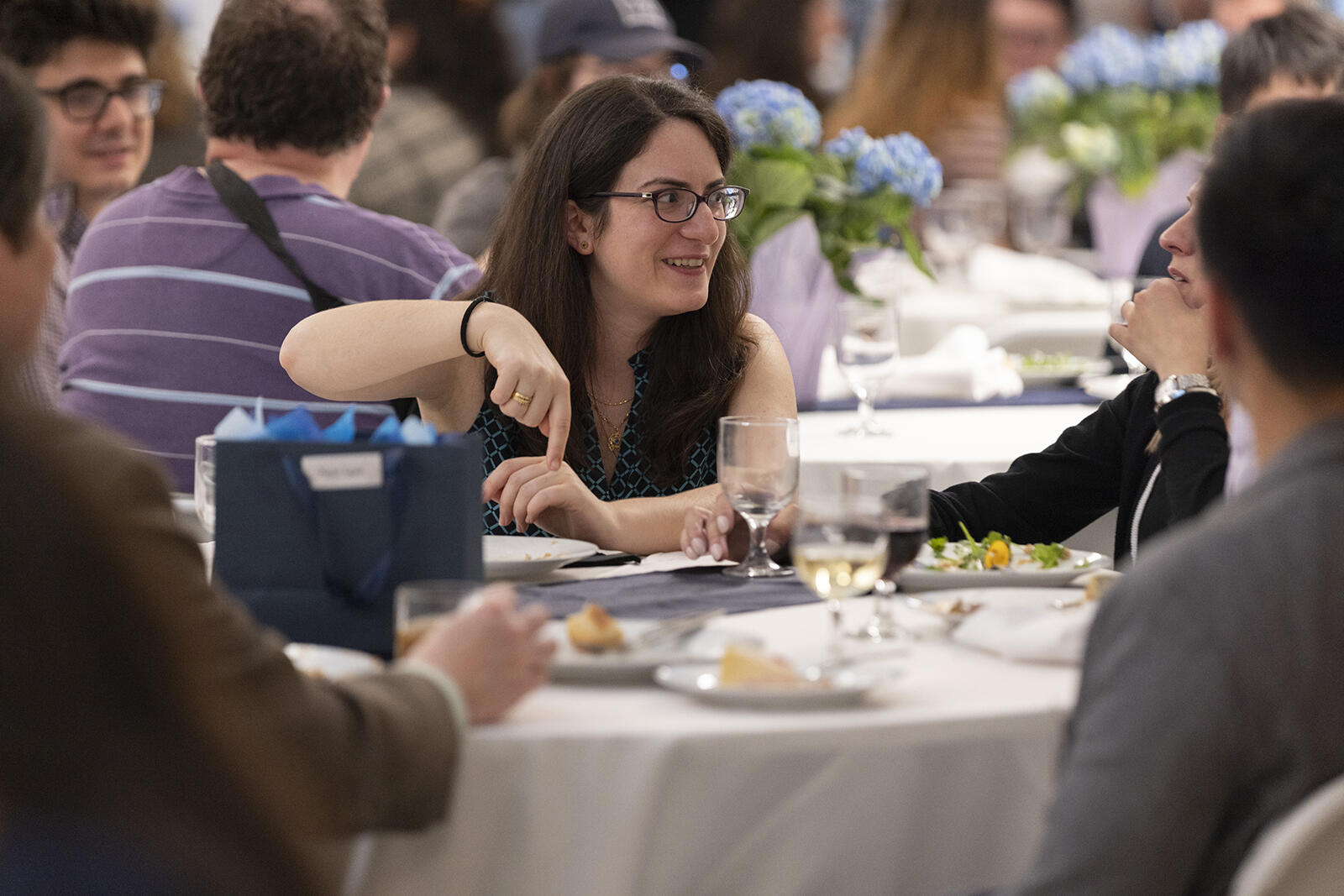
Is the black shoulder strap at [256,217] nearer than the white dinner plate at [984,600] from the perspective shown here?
No

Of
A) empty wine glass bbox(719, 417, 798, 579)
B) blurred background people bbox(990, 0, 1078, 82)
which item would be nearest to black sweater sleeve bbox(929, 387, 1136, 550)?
empty wine glass bbox(719, 417, 798, 579)

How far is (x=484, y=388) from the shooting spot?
236 centimetres

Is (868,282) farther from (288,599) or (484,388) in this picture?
(288,599)

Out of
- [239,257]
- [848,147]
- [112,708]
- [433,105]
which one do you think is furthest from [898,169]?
[433,105]

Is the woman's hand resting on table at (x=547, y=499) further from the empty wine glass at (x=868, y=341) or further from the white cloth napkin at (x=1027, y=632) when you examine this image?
the empty wine glass at (x=868, y=341)

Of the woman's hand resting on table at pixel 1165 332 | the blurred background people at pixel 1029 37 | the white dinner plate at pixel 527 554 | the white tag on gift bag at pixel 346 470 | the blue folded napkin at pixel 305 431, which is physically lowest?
the white dinner plate at pixel 527 554

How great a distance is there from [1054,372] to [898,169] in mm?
632

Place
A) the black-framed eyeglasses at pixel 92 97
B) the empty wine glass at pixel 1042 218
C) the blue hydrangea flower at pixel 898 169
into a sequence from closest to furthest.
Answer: the blue hydrangea flower at pixel 898 169
the black-framed eyeglasses at pixel 92 97
the empty wine glass at pixel 1042 218

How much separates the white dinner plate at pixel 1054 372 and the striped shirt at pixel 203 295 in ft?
4.57

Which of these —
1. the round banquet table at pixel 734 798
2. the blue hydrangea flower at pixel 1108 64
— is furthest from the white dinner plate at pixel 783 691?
the blue hydrangea flower at pixel 1108 64

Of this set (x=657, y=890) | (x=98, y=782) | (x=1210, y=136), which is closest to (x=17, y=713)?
(x=98, y=782)

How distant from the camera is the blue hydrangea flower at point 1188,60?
5070mm

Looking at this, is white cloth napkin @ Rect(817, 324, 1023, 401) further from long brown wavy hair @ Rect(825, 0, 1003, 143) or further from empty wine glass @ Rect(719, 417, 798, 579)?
long brown wavy hair @ Rect(825, 0, 1003, 143)

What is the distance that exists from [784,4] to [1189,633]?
19.3ft
